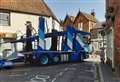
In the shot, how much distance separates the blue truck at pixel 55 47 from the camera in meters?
27.6

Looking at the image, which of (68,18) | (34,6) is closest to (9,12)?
(34,6)

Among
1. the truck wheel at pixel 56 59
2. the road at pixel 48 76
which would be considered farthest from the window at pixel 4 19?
the road at pixel 48 76

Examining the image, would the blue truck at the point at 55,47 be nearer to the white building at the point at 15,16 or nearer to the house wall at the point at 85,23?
the white building at the point at 15,16

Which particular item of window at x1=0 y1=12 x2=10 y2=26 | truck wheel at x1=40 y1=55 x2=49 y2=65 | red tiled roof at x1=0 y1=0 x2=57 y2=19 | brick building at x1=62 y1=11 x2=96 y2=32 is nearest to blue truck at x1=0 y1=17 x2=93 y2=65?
truck wheel at x1=40 y1=55 x2=49 y2=65

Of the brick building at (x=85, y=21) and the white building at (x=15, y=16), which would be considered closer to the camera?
the white building at (x=15, y=16)

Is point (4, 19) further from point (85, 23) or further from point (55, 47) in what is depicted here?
point (85, 23)

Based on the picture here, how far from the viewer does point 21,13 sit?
4094 centimetres

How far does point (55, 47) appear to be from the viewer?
30.5m

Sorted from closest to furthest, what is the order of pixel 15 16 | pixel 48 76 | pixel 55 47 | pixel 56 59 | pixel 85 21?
pixel 48 76
pixel 56 59
pixel 55 47
pixel 15 16
pixel 85 21

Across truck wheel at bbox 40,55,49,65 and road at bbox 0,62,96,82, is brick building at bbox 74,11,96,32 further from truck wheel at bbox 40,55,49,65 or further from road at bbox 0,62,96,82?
road at bbox 0,62,96,82

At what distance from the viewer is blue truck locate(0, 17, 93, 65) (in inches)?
1086

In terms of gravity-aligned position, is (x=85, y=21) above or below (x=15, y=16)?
above

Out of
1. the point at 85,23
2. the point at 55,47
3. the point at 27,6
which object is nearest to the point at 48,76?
the point at 55,47

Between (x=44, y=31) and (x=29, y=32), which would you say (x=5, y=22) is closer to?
(x=29, y=32)
